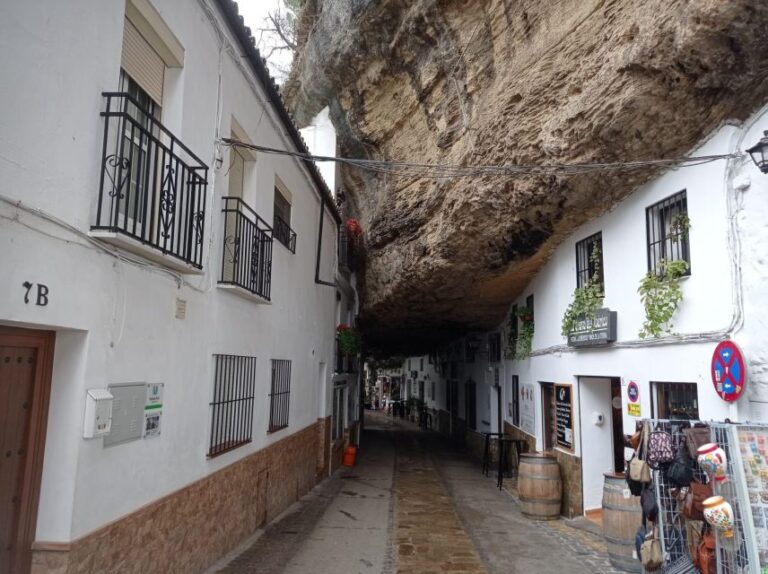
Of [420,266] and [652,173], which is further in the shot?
[420,266]

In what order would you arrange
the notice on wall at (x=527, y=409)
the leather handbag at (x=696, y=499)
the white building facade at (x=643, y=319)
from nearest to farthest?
the leather handbag at (x=696, y=499), the white building facade at (x=643, y=319), the notice on wall at (x=527, y=409)

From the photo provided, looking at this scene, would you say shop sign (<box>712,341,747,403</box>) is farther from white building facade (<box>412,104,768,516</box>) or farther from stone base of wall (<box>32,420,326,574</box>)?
stone base of wall (<box>32,420,326,574</box>)

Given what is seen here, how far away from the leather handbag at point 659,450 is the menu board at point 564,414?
3808 mm

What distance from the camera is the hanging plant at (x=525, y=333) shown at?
460 inches

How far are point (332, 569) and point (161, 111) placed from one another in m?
5.30

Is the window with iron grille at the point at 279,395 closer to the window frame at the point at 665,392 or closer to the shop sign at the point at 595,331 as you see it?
the shop sign at the point at 595,331

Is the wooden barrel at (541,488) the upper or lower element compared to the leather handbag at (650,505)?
lower

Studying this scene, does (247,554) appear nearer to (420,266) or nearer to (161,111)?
(161,111)

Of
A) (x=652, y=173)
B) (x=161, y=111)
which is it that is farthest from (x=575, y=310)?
(x=161, y=111)

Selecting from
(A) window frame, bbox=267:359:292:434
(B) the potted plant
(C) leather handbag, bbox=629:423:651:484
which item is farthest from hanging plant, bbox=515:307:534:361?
(C) leather handbag, bbox=629:423:651:484

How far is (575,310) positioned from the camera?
346 inches

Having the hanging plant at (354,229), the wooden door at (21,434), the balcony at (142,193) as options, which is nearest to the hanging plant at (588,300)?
the balcony at (142,193)

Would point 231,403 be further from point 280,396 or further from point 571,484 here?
point 571,484

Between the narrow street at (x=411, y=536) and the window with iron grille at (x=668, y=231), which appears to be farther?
the narrow street at (x=411, y=536)
